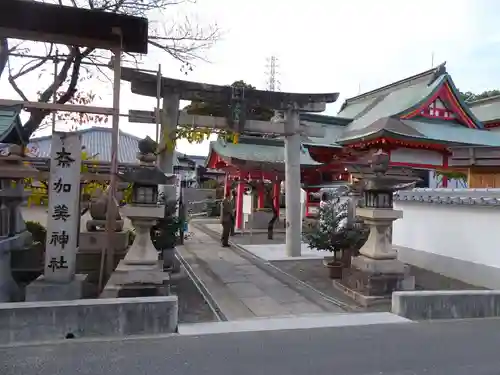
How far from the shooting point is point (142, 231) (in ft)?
22.4

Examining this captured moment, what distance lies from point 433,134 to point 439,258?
676 centimetres

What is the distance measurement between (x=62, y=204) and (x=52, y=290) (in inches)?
52.4

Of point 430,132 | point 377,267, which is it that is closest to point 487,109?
point 430,132

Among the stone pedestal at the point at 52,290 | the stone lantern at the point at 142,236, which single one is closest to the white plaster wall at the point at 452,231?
the stone lantern at the point at 142,236

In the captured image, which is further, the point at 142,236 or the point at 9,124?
the point at 9,124

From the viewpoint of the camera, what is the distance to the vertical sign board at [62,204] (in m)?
6.35

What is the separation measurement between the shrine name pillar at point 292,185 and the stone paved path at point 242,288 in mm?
1612

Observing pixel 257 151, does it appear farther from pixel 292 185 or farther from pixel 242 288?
pixel 242 288

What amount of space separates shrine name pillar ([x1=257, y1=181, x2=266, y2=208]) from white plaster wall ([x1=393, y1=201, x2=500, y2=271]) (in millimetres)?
8610

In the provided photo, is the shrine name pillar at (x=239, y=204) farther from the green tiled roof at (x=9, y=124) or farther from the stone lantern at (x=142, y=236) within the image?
the stone lantern at (x=142, y=236)

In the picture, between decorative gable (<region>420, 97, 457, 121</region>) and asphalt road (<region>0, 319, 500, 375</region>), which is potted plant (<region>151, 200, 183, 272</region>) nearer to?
→ asphalt road (<region>0, 319, 500, 375</region>)

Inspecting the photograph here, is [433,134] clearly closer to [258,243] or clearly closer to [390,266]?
[258,243]

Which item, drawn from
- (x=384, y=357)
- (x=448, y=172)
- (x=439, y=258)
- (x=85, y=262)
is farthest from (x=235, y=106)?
(x=448, y=172)

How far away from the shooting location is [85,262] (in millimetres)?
8266
